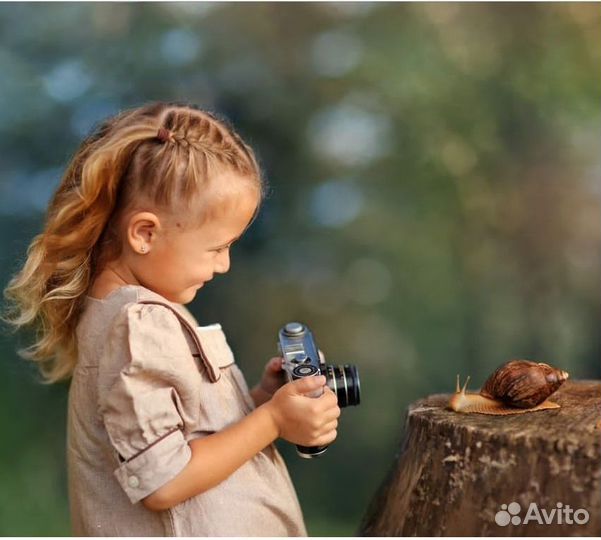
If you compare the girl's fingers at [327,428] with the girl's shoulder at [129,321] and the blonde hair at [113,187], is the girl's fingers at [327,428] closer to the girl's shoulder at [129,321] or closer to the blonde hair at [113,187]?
the girl's shoulder at [129,321]

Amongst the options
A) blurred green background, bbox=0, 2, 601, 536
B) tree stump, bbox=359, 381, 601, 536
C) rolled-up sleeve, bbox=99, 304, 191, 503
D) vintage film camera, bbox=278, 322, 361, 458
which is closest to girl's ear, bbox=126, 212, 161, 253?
rolled-up sleeve, bbox=99, 304, 191, 503

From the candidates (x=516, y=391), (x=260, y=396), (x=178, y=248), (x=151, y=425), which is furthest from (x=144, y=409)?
(x=516, y=391)

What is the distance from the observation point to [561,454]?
3.47 ft

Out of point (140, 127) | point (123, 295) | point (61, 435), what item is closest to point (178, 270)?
point (123, 295)

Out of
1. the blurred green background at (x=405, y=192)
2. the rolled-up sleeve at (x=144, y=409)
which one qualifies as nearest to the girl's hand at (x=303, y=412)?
the rolled-up sleeve at (x=144, y=409)

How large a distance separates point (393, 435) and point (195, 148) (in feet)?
5.49

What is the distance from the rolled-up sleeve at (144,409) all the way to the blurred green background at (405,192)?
1.45 meters

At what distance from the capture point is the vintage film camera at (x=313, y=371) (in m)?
1.14

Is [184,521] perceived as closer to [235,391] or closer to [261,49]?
[235,391]

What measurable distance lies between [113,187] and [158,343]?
24 centimetres

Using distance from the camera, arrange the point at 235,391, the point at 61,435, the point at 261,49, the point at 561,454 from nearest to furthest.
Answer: the point at 561,454, the point at 235,391, the point at 61,435, the point at 261,49

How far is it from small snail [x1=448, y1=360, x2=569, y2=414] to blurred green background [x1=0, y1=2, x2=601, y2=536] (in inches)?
52.6

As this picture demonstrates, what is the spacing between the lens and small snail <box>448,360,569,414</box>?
1.19 meters

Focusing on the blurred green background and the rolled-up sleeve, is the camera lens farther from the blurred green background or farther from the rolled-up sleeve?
the blurred green background
